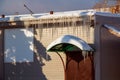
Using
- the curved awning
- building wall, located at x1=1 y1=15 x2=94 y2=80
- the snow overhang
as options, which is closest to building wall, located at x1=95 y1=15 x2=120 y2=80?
the snow overhang

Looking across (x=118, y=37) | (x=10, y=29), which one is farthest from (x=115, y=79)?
(x=10, y=29)

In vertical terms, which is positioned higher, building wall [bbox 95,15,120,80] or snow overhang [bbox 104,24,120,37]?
snow overhang [bbox 104,24,120,37]

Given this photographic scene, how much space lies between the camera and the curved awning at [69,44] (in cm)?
1423

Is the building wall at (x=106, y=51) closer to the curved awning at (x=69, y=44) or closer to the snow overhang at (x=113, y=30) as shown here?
the snow overhang at (x=113, y=30)

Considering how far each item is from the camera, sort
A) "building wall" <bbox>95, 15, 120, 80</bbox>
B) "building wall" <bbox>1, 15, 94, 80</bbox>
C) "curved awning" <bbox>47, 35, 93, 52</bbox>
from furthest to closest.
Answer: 1. "building wall" <bbox>1, 15, 94, 80</bbox>
2. "building wall" <bbox>95, 15, 120, 80</bbox>
3. "curved awning" <bbox>47, 35, 93, 52</bbox>

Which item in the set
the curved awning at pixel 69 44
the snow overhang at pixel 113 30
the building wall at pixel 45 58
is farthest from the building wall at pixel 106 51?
the curved awning at pixel 69 44

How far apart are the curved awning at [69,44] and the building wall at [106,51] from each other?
2.83 ft

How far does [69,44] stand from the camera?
48.5 ft

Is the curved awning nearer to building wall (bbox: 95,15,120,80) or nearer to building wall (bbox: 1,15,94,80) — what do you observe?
building wall (bbox: 1,15,94,80)

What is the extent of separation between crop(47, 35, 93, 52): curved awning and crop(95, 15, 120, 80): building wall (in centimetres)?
86

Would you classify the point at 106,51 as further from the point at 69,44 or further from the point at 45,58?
the point at 45,58

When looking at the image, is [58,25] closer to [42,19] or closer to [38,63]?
[42,19]

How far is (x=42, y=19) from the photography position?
1596 cm

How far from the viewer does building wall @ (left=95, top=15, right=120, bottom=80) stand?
49.8 feet
